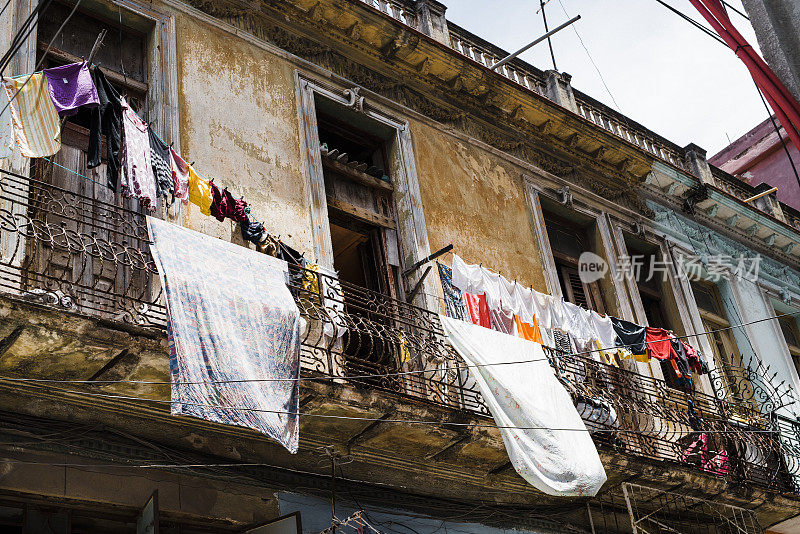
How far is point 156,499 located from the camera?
6633 millimetres

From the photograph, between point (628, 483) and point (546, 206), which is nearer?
point (628, 483)

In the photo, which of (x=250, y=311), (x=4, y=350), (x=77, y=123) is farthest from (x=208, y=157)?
(x=4, y=350)

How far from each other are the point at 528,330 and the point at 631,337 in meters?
1.58

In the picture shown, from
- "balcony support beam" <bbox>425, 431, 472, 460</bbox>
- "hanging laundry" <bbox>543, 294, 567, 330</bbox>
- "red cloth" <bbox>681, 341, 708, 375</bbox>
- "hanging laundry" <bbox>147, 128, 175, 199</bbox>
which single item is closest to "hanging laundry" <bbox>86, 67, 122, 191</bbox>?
"hanging laundry" <bbox>147, 128, 175, 199</bbox>

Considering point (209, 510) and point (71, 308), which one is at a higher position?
point (71, 308)

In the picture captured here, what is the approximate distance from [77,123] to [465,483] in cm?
499

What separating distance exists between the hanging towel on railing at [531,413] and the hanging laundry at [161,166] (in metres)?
2.84

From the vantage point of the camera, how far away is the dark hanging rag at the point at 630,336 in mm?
10844

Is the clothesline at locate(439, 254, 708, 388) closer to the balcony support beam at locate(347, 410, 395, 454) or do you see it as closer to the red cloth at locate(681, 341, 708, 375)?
the red cloth at locate(681, 341, 708, 375)

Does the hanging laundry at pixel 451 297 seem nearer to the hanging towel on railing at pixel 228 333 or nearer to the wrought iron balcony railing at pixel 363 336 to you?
the wrought iron balcony railing at pixel 363 336

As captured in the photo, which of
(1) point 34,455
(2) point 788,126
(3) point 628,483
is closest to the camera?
(2) point 788,126

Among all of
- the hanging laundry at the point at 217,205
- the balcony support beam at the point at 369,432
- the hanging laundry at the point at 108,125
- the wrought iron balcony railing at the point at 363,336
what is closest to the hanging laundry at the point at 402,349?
the wrought iron balcony railing at the point at 363,336

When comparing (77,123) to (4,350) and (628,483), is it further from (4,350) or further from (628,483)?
(628,483)

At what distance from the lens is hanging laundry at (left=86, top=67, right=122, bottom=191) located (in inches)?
288
